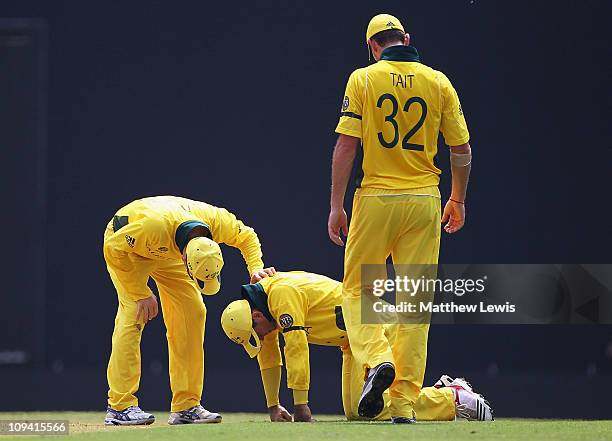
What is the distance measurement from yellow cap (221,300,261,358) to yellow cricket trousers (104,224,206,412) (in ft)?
0.75

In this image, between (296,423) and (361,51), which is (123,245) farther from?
(361,51)

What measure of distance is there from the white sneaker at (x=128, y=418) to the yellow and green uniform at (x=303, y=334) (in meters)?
0.61

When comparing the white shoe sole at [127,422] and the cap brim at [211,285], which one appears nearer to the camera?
the cap brim at [211,285]

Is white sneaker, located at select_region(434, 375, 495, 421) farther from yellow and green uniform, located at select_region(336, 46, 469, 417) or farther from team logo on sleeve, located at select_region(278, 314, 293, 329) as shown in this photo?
team logo on sleeve, located at select_region(278, 314, 293, 329)

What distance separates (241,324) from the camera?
661 cm

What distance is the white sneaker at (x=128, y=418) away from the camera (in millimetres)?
6699

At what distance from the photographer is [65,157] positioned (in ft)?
29.8

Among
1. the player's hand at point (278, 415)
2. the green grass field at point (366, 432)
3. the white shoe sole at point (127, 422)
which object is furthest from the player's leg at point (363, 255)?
the white shoe sole at point (127, 422)

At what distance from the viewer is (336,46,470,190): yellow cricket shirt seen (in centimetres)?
587

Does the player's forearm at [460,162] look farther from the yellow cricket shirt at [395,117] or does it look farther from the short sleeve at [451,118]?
the yellow cricket shirt at [395,117]

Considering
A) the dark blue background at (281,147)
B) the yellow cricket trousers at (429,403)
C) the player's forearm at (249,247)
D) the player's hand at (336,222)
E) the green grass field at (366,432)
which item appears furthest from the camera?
the dark blue background at (281,147)

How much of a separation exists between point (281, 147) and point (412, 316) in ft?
11.0

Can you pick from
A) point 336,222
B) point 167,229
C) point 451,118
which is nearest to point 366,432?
point 336,222

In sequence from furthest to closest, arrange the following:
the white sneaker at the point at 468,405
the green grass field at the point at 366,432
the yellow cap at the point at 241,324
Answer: the yellow cap at the point at 241,324, the white sneaker at the point at 468,405, the green grass field at the point at 366,432
